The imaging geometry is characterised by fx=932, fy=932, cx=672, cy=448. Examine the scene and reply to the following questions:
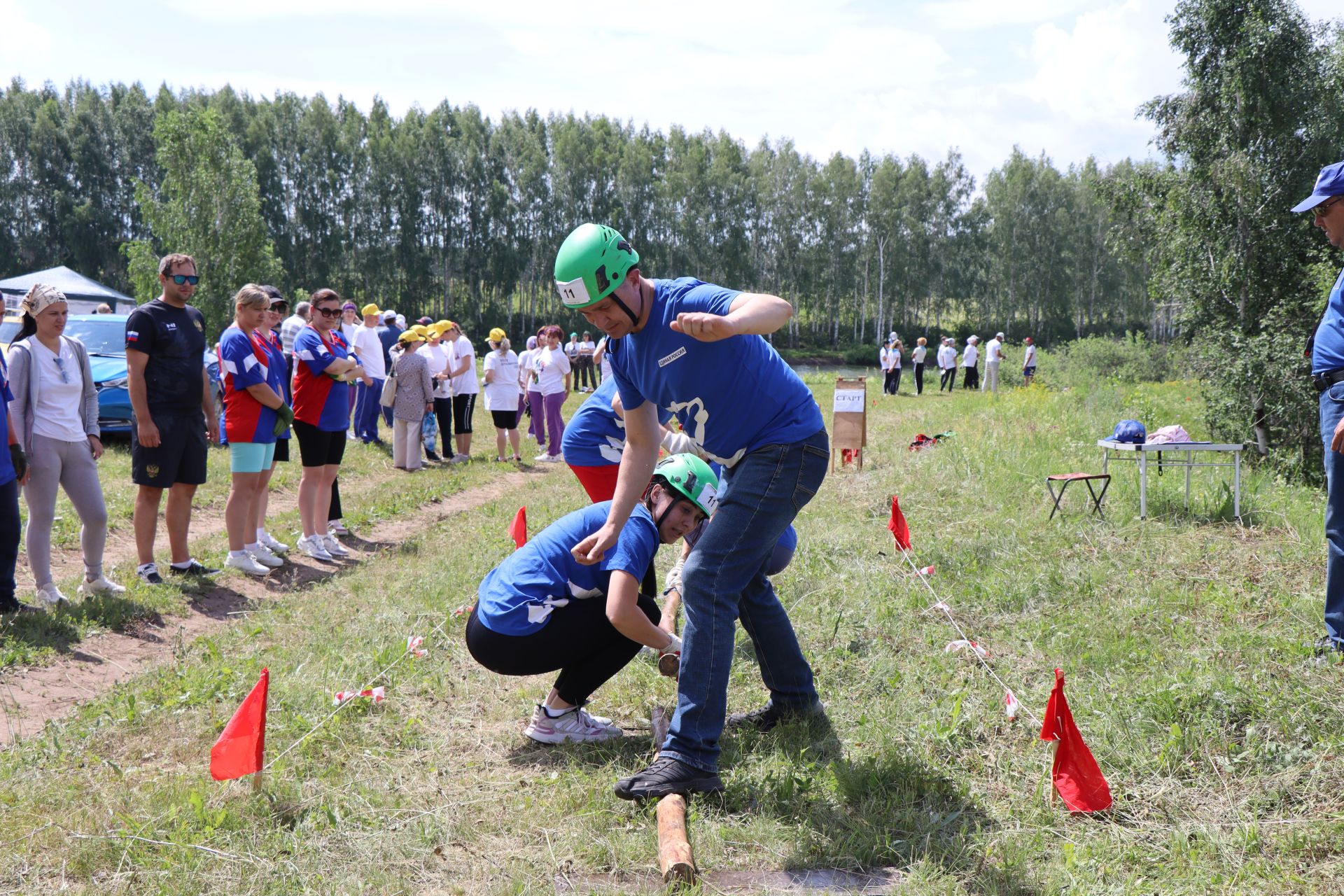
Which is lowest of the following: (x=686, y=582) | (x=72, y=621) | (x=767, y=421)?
(x=72, y=621)

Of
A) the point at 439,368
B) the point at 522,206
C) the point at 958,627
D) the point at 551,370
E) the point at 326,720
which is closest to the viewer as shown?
the point at 326,720

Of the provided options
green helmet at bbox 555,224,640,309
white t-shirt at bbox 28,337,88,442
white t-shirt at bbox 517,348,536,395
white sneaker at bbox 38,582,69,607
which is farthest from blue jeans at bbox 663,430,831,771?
white t-shirt at bbox 517,348,536,395

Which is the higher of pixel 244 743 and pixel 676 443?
pixel 676 443

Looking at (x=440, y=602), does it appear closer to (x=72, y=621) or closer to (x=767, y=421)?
(x=72, y=621)

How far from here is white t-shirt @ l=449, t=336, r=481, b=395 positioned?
42.4 feet

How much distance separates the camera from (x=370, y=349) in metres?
12.5

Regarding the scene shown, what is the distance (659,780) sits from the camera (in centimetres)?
319

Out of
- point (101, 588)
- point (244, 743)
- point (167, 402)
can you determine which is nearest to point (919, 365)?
point (167, 402)

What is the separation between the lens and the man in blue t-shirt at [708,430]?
318 centimetres

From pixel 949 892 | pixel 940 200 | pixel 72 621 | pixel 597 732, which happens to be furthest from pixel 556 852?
pixel 940 200

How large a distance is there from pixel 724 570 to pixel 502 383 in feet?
33.3

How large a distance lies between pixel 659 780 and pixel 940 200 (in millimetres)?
59294

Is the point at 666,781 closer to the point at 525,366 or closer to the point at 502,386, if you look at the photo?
the point at 502,386

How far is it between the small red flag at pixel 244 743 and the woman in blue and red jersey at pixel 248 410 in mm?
3920
